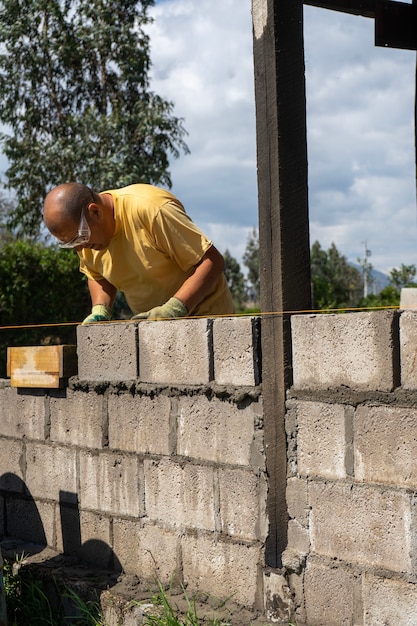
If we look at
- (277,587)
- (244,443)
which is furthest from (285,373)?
(277,587)

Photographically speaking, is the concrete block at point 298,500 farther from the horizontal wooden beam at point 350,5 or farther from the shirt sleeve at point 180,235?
the horizontal wooden beam at point 350,5

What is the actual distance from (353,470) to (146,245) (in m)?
1.75

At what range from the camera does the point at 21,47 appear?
1559cm

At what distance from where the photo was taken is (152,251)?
4.17 metres

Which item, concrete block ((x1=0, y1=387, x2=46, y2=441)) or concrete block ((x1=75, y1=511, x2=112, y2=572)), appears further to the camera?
concrete block ((x1=0, y1=387, x2=46, y2=441))

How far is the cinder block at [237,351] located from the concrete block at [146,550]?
2.76ft

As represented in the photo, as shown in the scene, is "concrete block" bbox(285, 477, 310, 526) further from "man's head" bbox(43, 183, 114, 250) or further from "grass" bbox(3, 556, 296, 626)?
"man's head" bbox(43, 183, 114, 250)

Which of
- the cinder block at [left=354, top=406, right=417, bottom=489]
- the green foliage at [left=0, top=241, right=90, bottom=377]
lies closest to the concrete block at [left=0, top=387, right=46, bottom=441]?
the cinder block at [left=354, top=406, right=417, bottom=489]

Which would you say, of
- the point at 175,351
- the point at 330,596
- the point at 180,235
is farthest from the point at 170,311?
the point at 330,596

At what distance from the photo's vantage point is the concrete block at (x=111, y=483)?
3906 millimetres

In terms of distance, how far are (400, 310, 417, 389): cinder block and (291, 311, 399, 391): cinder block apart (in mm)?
27

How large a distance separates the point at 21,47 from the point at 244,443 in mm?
14036

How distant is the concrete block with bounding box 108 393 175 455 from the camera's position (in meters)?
3.76

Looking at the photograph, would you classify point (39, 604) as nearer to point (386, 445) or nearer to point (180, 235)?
point (180, 235)
